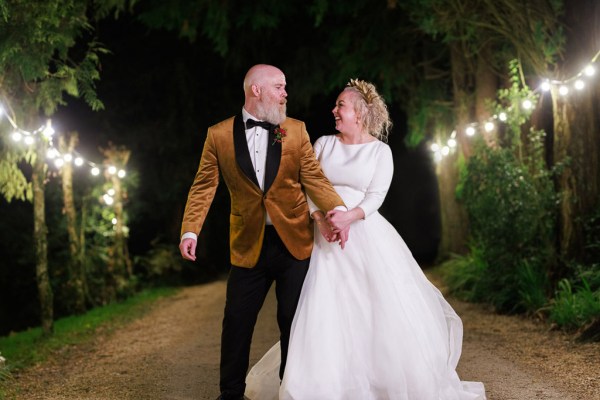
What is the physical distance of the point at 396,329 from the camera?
4969 millimetres

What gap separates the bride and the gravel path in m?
0.80

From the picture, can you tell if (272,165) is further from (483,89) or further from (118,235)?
(118,235)

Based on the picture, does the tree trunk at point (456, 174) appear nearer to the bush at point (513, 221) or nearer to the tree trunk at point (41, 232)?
the bush at point (513, 221)

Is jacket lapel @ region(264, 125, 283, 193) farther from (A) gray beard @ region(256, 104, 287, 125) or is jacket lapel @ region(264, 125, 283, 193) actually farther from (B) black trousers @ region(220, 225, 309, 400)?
(B) black trousers @ region(220, 225, 309, 400)

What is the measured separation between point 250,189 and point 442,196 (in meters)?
13.3

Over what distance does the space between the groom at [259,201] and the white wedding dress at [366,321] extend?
0.68 ft

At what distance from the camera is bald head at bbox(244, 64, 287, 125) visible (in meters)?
5.03

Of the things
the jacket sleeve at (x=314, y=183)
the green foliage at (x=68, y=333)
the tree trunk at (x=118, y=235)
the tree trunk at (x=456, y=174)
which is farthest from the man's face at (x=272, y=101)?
the tree trunk at (x=118, y=235)

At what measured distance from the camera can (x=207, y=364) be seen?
7.48 m

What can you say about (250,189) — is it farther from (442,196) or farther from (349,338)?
(442,196)

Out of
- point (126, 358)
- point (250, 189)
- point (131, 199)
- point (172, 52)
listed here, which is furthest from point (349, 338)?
point (172, 52)

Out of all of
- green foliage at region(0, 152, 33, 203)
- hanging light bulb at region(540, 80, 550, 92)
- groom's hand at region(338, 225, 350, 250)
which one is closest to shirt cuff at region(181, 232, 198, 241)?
groom's hand at region(338, 225, 350, 250)

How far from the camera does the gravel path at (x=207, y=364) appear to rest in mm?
6184

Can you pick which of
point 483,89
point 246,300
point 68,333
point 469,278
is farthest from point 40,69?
point 483,89
